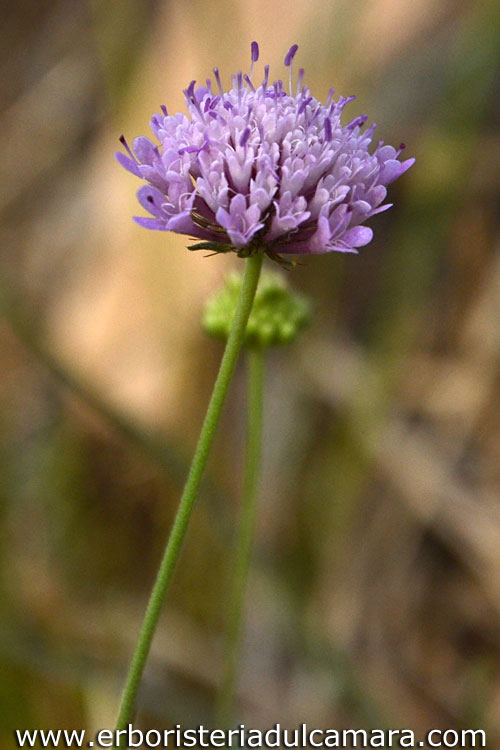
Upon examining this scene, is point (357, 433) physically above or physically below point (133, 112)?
below

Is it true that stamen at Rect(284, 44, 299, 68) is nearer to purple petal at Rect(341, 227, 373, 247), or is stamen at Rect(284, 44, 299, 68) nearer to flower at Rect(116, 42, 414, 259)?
flower at Rect(116, 42, 414, 259)

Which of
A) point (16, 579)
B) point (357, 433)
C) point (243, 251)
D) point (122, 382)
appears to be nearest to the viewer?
point (243, 251)

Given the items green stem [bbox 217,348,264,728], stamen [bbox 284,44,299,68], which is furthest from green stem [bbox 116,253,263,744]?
green stem [bbox 217,348,264,728]

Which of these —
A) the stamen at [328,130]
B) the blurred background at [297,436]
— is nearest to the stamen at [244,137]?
the stamen at [328,130]

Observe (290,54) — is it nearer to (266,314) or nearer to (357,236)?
(357,236)

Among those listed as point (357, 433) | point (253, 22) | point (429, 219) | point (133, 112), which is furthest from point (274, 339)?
point (253, 22)

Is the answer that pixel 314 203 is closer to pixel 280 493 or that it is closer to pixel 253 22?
pixel 280 493

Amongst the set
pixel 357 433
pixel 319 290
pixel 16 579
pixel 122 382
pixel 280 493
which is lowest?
pixel 16 579
